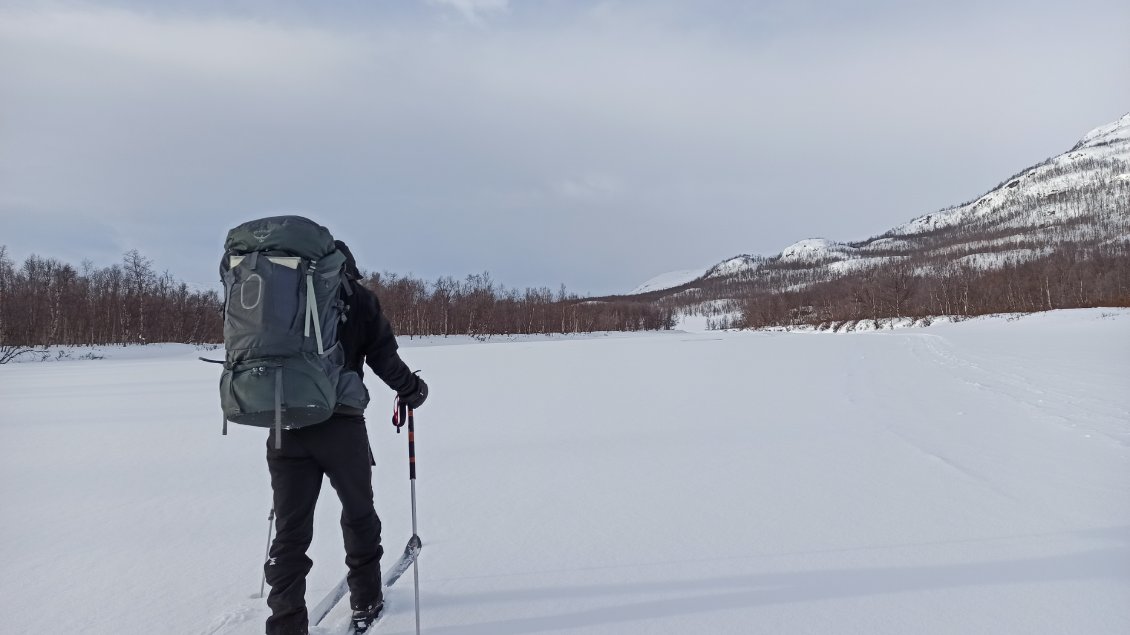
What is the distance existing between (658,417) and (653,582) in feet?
16.0

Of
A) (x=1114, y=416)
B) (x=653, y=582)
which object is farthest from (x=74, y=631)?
(x=1114, y=416)

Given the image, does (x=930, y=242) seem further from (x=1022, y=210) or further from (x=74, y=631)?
(x=74, y=631)

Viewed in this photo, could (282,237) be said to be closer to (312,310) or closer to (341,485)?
(312,310)

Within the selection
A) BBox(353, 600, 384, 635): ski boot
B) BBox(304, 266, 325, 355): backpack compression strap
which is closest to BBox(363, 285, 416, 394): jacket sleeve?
BBox(304, 266, 325, 355): backpack compression strap

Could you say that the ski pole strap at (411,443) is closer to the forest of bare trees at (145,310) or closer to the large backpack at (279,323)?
the large backpack at (279,323)

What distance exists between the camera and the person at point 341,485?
85.0 inches

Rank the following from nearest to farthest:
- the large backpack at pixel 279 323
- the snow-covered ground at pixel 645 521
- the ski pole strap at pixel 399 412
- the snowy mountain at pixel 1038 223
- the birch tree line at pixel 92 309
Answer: the large backpack at pixel 279 323 → the snow-covered ground at pixel 645 521 → the ski pole strap at pixel 399 412 → the birch tree line at pixel 92 309 → the snowy mountain at pixel 1038 223

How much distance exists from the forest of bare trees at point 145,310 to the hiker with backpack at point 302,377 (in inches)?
1384

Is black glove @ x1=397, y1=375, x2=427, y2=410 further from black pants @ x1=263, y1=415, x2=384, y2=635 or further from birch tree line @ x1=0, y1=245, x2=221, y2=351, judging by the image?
birch tree line @ x1=0, y1=245, x2=221, y2=351

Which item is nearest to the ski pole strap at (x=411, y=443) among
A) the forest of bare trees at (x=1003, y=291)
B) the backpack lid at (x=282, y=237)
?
the backpack lid at (x=282, y=237)

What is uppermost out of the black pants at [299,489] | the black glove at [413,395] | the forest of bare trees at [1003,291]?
the forest of bare trees at [1003,291]

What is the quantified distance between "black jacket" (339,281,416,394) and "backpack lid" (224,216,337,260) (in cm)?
25

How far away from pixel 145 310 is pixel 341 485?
2072 inches

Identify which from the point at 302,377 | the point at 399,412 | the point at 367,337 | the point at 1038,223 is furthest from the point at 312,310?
the point at 1038,223
